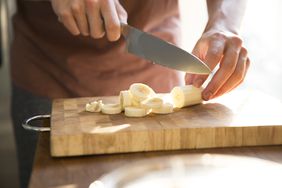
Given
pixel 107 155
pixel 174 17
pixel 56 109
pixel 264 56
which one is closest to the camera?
pixel 107 155

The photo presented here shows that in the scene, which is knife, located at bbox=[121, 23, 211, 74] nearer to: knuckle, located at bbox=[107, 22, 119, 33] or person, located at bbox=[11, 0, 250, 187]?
knuckle, located at bbox=[107, 22, 119, 33]

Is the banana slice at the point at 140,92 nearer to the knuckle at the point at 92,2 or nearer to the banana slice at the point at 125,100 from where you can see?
the banana slice at the point at 125,100

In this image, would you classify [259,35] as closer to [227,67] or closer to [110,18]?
[227,67]

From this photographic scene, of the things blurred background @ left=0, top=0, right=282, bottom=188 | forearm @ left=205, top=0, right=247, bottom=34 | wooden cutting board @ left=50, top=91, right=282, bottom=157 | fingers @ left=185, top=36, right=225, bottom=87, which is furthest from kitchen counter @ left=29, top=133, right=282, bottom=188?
blurred background @ left=0, top=0, right=282, bottom=188

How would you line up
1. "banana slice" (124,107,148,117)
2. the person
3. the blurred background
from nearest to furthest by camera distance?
"banana slice" (124,107,148,117), the person, the blurred background

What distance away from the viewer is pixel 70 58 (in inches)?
47.3

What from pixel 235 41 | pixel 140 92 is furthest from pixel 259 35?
pixel 140 92

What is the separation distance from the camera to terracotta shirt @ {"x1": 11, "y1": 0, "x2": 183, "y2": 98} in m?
1.21

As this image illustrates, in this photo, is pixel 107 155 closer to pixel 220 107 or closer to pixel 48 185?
pixel 48 185

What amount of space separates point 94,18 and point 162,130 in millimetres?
218

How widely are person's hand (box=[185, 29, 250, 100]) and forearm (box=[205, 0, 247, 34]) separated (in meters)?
0.05

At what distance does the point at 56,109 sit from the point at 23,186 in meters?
0.28

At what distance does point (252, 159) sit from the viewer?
0.77 meters

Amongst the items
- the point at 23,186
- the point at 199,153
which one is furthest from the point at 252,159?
the point at 23,186
